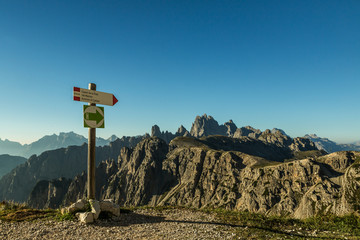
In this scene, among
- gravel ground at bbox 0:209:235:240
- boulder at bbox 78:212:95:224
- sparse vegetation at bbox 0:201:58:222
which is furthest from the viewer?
sparse vegetation at bbox 0:201:58:222

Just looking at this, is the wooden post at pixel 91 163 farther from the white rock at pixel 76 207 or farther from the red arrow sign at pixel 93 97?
the white rock at pixel 76 207

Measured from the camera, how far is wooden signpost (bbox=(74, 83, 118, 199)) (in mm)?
15396

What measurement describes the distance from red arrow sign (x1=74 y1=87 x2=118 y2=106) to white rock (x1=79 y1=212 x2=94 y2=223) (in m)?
8.31

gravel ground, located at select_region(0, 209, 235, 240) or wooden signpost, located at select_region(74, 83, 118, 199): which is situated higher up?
wooden signpost, located at select_region(74, 83, 118, 199)

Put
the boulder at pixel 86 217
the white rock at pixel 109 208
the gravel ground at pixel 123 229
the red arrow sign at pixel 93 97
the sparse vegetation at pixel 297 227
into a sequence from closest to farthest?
the gravel ground at pixel 123 229, the sparse vegetation at pixel 297 227, the boulder at pixel 86 217, the red arrow sign at pixel 93 97, the white rock at pixel 109 208

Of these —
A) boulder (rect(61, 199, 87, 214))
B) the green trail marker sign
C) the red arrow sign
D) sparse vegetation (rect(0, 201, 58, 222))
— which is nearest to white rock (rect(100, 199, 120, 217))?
boulder (rect(61, 199, 87, 214))

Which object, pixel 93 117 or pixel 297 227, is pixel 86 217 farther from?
pixel 297 227

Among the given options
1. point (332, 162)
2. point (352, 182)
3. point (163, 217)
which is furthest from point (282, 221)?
point (332, 162)

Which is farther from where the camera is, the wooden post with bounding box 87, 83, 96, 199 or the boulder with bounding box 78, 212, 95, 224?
the wooden post with bounding box 87, 83, 96, 199

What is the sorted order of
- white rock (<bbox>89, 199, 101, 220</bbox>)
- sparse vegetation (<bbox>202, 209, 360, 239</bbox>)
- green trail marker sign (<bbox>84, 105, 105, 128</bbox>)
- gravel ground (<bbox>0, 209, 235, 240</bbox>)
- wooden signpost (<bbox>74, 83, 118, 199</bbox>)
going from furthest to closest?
green trail marker sign (<bbox>84, 105, 105, 128</bbox>)
wooden signpost (<bbox>74, 83, 118, 199</bbox>)
white rock (<bbox>89, 199, 101, 220</bbox>)
sparse vegetation (<bbox>202, 209, 360, 239</bbox>)
gravel ground (<bbox>0, 209, 235, 240</bbox>)

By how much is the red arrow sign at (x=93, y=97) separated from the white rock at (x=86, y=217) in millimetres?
8309

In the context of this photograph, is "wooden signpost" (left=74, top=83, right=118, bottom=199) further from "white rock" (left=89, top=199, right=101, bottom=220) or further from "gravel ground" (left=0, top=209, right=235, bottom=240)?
"gravel ground" (left=0, top=209, right=235, bottom=240)

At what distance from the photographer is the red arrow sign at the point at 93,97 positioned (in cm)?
1516

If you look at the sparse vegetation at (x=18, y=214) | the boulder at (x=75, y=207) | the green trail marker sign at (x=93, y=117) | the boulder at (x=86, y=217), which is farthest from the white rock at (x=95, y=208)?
the green trail marker sign at (x=93, y=117)
